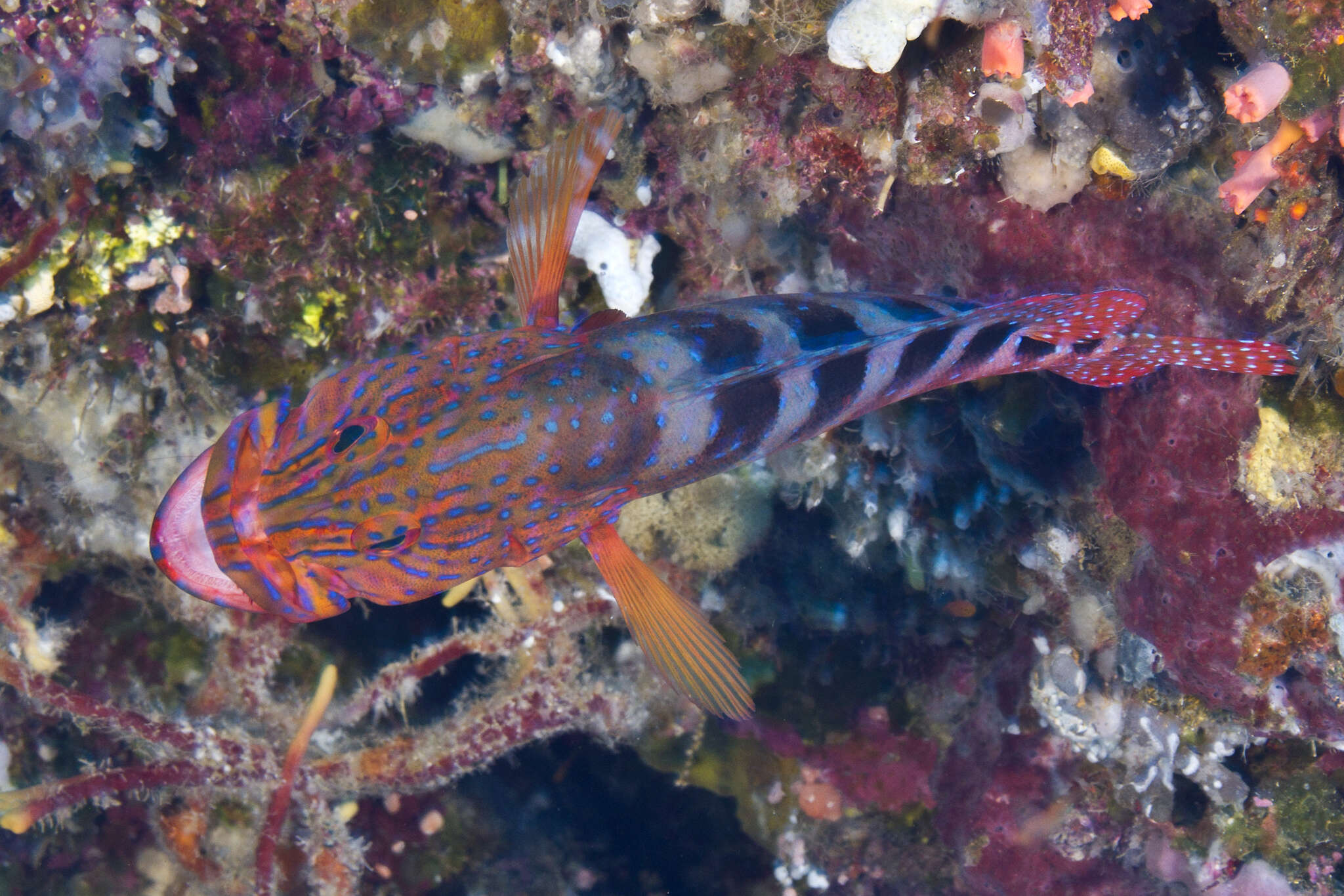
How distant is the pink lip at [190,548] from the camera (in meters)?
2.52

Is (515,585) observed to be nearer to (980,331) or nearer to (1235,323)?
(980,331)

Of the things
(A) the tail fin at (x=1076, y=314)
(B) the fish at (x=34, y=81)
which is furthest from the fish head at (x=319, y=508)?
(A) the tail fin at (x=1076, y=314)

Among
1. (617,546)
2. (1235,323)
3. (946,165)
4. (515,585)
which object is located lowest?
(515,585)

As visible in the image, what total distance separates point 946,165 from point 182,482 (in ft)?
11.3

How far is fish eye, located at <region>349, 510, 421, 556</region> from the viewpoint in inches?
92.0

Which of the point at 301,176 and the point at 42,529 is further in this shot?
the point at 42,529

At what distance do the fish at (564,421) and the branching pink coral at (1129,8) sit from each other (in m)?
1.10

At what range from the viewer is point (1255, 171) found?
293 centimetres

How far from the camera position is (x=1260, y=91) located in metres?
2.66

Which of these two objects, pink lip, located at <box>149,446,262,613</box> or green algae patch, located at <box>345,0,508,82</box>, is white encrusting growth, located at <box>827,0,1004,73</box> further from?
pink lip, located at <box>149,446,262,613</box>

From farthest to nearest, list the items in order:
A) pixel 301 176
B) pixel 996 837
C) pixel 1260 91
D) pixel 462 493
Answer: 1. pixel 996 837
2. pixel 301 176
3. pixel 1260 91
4. pixel 462 493

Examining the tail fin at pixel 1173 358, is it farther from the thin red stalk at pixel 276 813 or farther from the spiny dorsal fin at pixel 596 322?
the thin red stalk at pixel 276 813

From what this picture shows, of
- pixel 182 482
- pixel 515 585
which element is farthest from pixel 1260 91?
pixel 515 585

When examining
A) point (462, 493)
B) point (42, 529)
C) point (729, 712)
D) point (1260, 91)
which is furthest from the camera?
point (42, 529)
